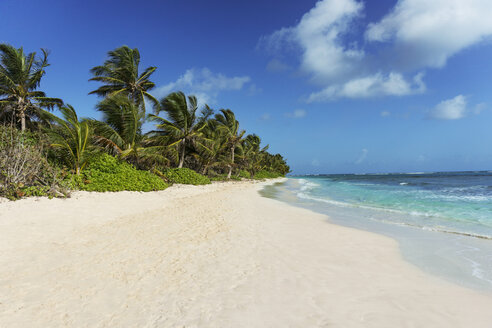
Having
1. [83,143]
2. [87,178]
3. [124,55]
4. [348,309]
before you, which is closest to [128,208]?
[87,178]

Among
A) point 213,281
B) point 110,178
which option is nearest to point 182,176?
point 110,178

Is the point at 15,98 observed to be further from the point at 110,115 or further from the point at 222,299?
the point at 222,299

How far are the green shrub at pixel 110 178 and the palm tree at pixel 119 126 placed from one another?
1530 millimetres

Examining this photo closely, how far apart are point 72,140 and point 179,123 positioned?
1045 centimetres

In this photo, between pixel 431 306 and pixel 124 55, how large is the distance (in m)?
24.7

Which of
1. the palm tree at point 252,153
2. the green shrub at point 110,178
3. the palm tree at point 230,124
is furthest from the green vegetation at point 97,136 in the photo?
the palm tree at point 252,153

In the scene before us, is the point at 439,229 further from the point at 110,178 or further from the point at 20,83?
the point at 20,83

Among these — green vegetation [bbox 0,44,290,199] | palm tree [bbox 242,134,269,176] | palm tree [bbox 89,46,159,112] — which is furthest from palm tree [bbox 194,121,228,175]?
palm tree [bbox 242,134,269,176]

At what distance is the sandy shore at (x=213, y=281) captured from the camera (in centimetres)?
252

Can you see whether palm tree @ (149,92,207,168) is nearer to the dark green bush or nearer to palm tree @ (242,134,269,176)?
the dark green bush

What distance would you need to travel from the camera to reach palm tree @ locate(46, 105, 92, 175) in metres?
11.1

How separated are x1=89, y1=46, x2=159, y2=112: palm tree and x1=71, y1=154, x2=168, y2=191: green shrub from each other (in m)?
9.59

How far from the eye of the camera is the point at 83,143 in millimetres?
11453

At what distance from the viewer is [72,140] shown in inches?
451
